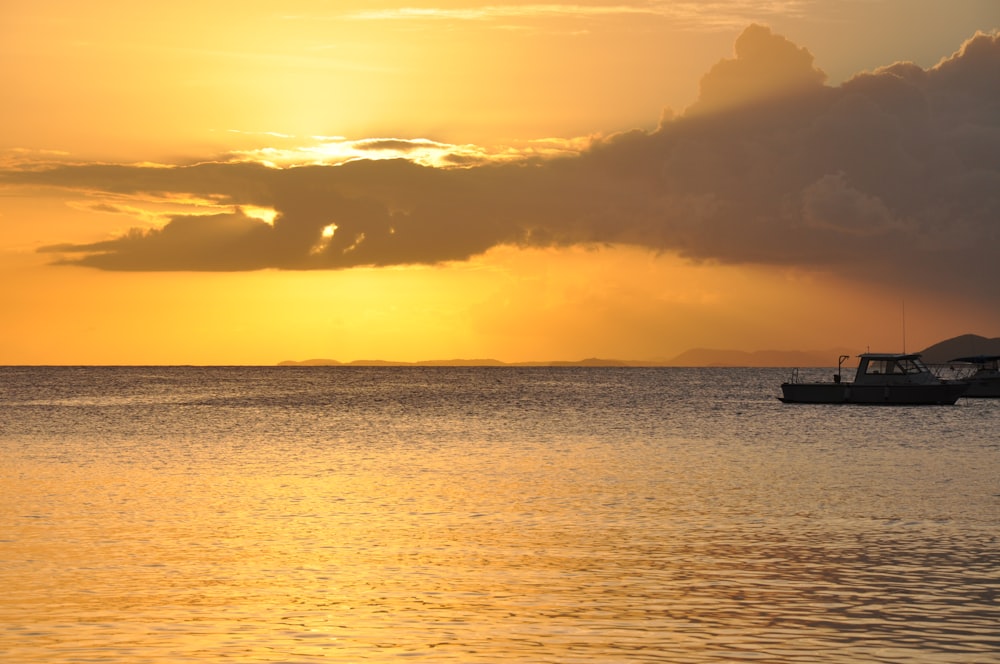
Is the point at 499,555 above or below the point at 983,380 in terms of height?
below

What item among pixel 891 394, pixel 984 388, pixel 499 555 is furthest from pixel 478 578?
pixel 984 388

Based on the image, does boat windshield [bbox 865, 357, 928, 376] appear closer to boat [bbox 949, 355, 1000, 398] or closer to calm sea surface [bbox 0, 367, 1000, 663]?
boat [bbox 949, 355, 1000, 398]

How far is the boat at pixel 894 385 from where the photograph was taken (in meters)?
109

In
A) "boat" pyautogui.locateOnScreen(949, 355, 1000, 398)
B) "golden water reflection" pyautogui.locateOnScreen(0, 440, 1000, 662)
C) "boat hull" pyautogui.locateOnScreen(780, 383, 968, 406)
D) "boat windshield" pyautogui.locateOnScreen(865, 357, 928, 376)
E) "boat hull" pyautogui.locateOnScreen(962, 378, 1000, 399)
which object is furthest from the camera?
"boat" pyautogui.locateOnScreen(949, 355, 1000, 398)

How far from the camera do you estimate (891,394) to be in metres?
109

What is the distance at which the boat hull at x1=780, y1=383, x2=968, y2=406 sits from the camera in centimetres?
10906

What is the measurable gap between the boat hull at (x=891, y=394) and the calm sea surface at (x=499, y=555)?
45743 millimetres

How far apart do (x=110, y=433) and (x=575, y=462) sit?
3928 centimetres

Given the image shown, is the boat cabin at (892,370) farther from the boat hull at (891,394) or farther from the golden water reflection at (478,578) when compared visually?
the golden water reflection at (478,578)

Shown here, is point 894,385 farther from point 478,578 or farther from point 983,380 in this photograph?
point 478,578

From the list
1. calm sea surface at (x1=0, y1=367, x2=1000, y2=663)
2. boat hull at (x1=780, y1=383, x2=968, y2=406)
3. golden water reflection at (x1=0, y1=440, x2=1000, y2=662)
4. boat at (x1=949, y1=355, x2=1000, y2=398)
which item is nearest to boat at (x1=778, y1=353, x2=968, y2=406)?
boat hull at (x1=780, y1=383, x2=968, y2=406)

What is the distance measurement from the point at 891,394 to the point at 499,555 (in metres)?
89.3

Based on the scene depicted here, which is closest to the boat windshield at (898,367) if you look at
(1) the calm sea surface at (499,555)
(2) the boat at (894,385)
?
(2) the boat at (894,385)

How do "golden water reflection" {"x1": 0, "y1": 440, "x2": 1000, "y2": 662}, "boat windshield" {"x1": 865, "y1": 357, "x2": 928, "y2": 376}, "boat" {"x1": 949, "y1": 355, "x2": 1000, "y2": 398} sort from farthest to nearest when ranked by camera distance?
1. "boat" {"x1": 949, "y1": 355, "x2": 1000, "y2": 398}
2. "boat windshield" {"x1": 865, "y1": 357, "x2": 928, "y2": 376}
3. "golden water reflection" {"x1": 0, "y1": 440, "x2": 1000, "y2": 662}
